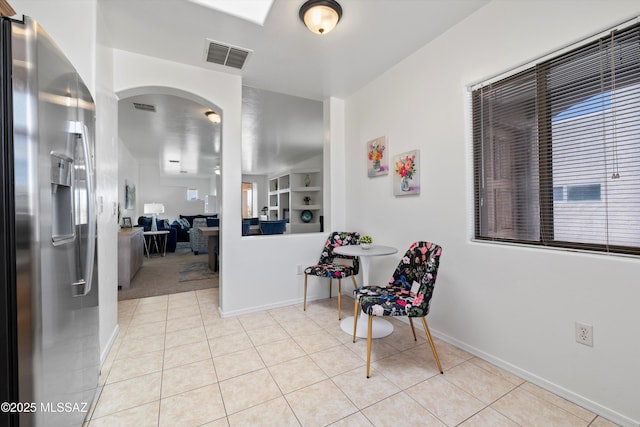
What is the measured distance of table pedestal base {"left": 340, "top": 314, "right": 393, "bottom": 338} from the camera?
7.89ft

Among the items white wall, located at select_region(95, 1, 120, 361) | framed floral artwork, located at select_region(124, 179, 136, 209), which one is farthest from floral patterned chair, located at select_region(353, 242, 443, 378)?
framed floral artwork, located at select_region(124, 179, 136, 209)

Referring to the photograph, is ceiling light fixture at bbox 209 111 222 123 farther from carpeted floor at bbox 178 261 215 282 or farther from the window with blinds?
the window with blinds

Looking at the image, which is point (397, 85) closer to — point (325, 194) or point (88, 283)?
point (325, 194)

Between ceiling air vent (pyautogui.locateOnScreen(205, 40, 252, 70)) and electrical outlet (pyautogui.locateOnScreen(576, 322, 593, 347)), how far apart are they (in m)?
3.16

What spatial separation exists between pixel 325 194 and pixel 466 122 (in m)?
1.94

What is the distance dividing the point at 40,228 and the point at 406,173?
2.52 m

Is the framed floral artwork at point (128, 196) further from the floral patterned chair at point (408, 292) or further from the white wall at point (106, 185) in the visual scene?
the floral patterned chair at point (408, 292)

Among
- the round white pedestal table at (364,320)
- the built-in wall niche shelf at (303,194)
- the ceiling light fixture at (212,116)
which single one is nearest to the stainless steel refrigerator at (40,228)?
the round white pedestal table at (364,320)

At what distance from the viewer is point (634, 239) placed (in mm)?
1393

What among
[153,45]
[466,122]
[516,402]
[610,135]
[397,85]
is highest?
[153,45]

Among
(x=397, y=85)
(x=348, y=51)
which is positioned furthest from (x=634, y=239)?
(x=348, y=51)

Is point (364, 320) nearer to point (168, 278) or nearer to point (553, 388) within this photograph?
point (553, 388)

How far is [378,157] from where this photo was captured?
9.86 ft

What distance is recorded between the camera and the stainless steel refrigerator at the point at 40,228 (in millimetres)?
833
